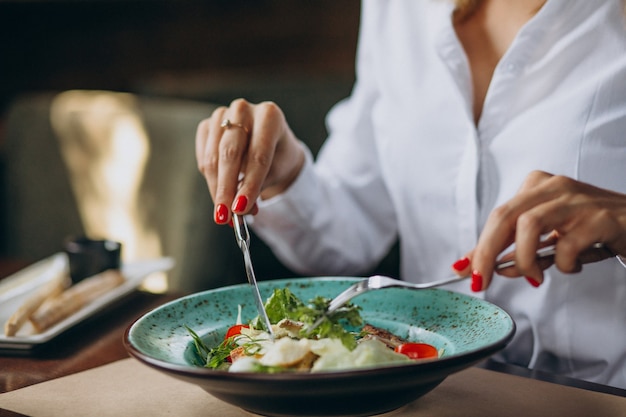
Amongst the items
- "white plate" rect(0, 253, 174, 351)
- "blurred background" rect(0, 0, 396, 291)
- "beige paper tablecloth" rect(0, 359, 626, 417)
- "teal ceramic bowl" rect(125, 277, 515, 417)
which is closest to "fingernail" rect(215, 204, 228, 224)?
"teal ceramic bowl" rect(125, 277, 515, 417)

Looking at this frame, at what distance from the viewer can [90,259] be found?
53.1 inches

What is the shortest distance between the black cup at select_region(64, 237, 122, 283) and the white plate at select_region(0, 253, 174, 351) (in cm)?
4

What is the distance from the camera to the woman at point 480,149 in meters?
1.05

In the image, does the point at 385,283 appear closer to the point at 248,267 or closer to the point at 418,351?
the point at 418,351

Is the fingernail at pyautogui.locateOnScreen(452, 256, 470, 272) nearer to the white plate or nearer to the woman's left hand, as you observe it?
the woman's left hand

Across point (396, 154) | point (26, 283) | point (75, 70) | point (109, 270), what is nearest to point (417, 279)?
point (396, 154)

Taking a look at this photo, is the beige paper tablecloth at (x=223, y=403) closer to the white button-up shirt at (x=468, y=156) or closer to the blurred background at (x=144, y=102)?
the white button-up shirt at (x=468, y=156)

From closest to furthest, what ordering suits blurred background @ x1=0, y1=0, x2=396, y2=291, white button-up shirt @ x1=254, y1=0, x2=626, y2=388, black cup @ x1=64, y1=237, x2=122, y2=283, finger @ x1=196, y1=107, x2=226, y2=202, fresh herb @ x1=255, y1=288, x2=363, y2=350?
fresh herb @ x1=255, y1=288, x2=363, y2=350 < finger @ x1=196, y1=107, x2=226, y2=202 < white button-up shirt @ x1=254, y1=0, x2=626, y2=388 < black cup @ x1=64, y1=237, x2=122, y2=283 < blurred background @ x1=0, y1=0, x2=396, y2=291

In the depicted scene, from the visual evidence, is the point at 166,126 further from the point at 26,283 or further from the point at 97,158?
the point at 26,283

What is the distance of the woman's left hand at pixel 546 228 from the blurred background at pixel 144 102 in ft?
4.06

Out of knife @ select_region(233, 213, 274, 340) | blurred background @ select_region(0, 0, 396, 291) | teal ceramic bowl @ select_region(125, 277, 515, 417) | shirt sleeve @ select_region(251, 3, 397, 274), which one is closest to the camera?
teal ceramic bowl @ select_region(125, 277, 515, 417)

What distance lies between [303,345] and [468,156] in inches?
24.4

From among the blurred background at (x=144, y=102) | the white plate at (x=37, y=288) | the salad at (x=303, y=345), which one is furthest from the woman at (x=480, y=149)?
the blurred background at (x=144, y=102)

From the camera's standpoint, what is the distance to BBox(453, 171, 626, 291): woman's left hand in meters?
0.77
